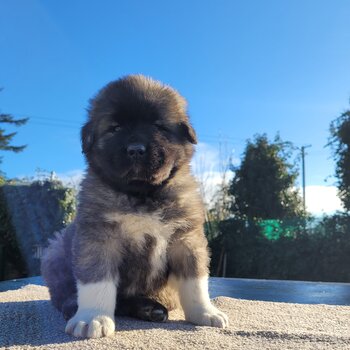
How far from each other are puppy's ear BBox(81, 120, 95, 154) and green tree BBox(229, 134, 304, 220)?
10361 mm

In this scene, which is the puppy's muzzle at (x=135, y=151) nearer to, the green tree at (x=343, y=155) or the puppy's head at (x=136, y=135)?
the puppy's head at (x=136, y=135)

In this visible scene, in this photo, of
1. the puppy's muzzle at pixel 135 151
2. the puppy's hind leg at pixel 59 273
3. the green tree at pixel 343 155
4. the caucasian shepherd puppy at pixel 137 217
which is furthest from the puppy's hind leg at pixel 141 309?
the green tree at pixel 343 155

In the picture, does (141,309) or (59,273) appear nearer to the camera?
(141,309)

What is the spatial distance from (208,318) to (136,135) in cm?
108

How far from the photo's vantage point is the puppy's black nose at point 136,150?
2342mm

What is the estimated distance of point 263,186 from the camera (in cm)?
1296

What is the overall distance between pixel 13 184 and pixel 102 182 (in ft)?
27.1

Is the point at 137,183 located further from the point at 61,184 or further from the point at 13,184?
the point at 13,184

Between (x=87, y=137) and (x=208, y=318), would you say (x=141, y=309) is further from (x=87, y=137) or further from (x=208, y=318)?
(x=87, y=137)

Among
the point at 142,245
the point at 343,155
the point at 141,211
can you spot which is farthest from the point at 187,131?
the point at 343,155

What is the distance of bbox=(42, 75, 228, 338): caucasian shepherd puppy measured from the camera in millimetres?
2367

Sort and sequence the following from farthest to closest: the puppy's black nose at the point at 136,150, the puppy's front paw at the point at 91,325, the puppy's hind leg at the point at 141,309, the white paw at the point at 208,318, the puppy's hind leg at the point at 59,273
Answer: the puppy's hind leg at the point at 59,273
the puppy's hind leg at the point at 141,309
the white paw at the point at 208,318
the puppy's black nose at the point at 136,150
the puppy's front paw at the point at 91,325

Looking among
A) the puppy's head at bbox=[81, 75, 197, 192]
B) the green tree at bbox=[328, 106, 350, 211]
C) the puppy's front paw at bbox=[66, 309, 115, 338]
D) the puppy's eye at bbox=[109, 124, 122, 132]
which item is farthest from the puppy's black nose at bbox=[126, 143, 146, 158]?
the green tree at bbox=[328, 106, 350, 211]

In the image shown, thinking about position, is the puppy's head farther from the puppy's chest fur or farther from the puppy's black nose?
the puppy's chest fur
